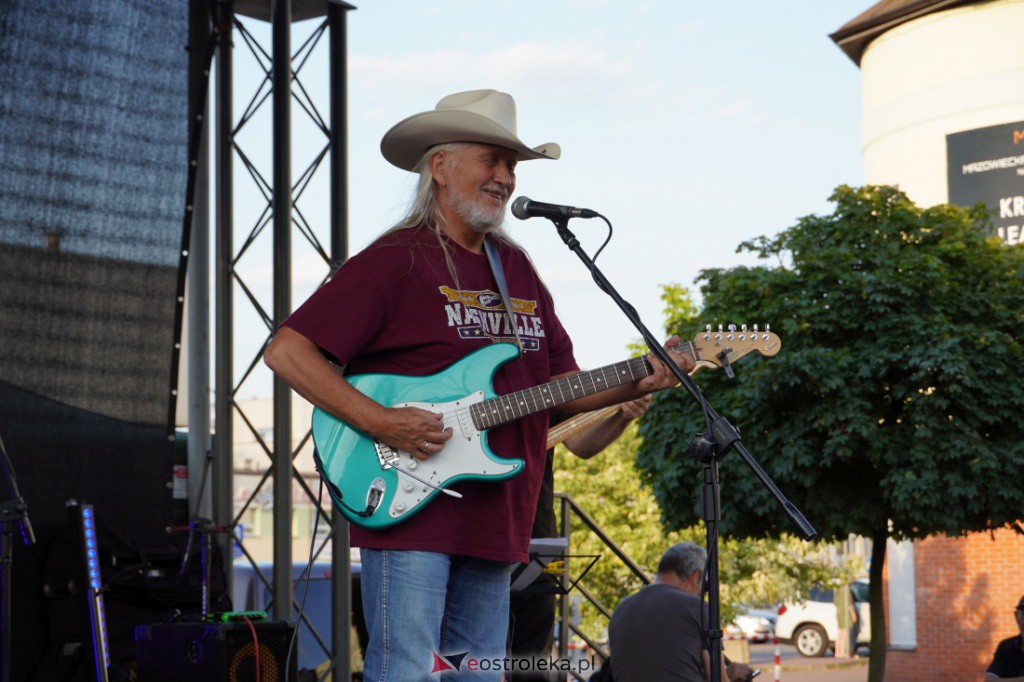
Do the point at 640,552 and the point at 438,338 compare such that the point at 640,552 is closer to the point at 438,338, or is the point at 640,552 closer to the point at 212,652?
the point at 212,652

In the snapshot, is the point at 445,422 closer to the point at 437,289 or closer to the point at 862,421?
the point at 437,289

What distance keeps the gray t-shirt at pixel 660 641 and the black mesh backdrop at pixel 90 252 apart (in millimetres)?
2828

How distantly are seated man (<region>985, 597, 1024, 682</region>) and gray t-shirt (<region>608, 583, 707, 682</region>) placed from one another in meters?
2.87

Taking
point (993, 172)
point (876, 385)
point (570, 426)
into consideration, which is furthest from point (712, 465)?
point (993, 172)

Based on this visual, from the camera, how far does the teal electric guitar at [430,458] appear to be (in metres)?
2.82

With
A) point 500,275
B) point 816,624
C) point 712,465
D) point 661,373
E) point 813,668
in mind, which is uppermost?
point 500,275

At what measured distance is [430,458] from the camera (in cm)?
286

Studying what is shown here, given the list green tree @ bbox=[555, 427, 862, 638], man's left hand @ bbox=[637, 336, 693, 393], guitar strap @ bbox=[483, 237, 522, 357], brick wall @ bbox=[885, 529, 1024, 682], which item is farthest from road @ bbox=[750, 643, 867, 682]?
guitar strap @ bbox=[483, 237, 522, 357]

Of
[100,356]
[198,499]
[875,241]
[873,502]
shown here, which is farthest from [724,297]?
[100,356]

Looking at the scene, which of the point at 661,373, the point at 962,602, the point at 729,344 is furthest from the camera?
the point at 962,602

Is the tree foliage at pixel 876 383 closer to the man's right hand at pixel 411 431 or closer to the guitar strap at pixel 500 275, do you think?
the guitar strap at pixel 500 275

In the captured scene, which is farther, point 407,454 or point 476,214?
point 476,214

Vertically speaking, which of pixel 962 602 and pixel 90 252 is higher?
pixel 90 252

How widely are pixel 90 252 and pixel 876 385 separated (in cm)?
822
